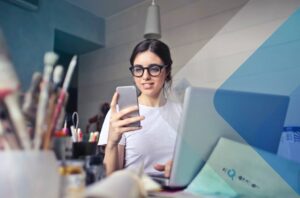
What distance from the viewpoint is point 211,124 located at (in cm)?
59

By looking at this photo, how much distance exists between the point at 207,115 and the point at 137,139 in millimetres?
623

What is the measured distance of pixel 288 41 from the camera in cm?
159

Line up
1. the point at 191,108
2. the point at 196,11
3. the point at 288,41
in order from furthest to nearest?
the point at 196,11, the point at 288,41, the point at 191,108

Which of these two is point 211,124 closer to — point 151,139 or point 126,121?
point 126,121

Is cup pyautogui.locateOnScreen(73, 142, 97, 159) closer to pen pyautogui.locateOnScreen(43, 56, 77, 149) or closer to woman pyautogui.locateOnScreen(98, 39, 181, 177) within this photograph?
pen pyautogui.locateOnScreen(43, 56, 77, 149)

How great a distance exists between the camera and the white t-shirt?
1120 mm

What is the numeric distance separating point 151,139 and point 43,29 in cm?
166

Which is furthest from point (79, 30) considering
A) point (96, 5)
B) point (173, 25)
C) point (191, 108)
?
point (191, 108)

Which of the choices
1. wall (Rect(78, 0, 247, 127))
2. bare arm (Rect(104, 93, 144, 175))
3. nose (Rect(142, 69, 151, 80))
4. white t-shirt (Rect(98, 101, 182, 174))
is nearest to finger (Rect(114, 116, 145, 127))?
bare arm (Rect(104, 93, 144, 175))

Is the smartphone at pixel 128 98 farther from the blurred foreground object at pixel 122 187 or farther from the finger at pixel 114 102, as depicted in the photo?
the blurred foreground object at pixel 122 187

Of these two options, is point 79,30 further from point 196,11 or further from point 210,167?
point 210,167

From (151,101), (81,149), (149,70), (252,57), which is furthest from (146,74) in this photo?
(252,57)

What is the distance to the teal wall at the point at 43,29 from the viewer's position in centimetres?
213

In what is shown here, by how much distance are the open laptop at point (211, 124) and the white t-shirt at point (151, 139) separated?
49cm
